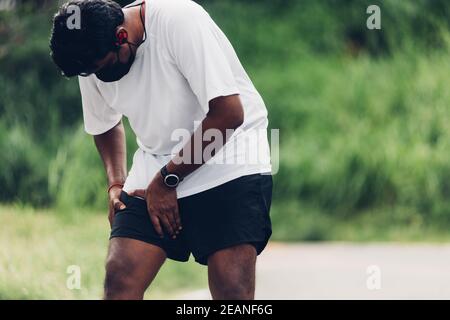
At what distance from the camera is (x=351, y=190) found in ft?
38.0

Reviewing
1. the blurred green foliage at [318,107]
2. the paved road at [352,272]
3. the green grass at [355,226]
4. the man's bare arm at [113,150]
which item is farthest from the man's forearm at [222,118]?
the green grass at [355,226]

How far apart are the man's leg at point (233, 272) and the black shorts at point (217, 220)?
0.03 metres

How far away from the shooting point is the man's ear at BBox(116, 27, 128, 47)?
3684mm

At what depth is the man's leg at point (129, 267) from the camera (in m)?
3.75

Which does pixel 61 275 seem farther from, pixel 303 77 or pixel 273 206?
pixel 303 77

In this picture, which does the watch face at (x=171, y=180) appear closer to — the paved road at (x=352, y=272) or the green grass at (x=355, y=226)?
the paved road at (x=352, y=272)

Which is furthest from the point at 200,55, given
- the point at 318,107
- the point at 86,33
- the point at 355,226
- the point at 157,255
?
the point at 318,107

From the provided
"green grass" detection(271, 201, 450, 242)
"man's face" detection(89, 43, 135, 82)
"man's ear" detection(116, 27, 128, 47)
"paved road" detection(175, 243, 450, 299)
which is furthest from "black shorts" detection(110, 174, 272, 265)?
"green grass" detection(271, 201, 450, 242)

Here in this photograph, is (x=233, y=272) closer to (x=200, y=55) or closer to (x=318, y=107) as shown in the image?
(x=200, y=55)

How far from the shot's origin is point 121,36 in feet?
12.1

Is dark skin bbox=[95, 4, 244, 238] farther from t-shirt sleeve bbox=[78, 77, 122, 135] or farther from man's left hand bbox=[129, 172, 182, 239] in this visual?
t-shirt sleeve bbox=[78, 77, 122, 135]

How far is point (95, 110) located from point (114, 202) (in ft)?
1.31

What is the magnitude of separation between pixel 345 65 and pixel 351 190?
2.47 m

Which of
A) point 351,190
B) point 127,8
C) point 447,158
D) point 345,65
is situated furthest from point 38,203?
point 127,8
